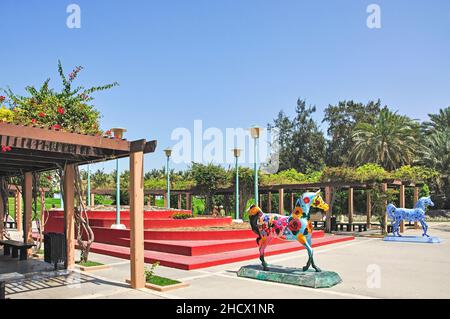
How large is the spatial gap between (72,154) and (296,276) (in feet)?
16.7

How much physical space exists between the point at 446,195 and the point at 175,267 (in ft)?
112

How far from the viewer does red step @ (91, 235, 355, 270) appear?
1006 cm

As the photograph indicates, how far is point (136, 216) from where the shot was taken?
7.46 m

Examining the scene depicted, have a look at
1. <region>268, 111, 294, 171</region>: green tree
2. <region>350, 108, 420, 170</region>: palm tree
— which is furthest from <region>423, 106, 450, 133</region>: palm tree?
<region>268, 111, 294, 171</region>: green tree

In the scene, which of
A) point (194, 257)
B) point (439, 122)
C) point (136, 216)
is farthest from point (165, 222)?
point (439, 122)

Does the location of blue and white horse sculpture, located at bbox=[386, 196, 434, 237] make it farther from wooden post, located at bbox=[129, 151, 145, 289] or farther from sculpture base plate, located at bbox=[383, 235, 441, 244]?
wooden post, located at bbox=[129, 151, 145, 289]

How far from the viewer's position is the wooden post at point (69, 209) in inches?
370

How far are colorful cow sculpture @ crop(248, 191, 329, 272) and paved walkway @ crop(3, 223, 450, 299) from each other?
94 centimetres

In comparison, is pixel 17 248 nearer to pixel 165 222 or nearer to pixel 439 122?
pixel 165 222

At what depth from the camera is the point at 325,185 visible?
67.0 ft

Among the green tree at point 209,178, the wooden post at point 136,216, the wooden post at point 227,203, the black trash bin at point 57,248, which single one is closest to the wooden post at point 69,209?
the black trash bin at point 57,248

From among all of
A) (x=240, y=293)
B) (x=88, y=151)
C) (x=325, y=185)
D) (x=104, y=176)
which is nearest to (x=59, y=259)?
(x=88, y=151)

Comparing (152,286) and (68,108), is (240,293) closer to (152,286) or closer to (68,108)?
(152,286)

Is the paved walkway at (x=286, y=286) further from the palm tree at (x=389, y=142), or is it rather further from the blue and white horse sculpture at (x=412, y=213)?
the palm tree at (x=389, y=142)
